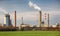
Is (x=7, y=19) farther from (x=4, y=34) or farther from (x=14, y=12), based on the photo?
(x=4, y=34)

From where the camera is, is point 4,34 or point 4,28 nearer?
point 4,28

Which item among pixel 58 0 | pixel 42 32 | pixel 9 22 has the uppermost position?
pixel 58 0

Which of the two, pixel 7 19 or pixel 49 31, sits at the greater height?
pixel 7 19

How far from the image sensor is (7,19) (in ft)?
25.1

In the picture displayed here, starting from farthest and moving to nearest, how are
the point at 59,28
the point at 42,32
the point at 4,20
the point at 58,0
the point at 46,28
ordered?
the point at 42,32
the point at 46,28
the point at 59,28
the point at 4,20
the point at 58,0

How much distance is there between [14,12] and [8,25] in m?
0.61

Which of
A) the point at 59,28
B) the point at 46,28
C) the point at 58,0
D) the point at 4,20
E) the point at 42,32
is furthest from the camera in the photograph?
the point at 42,32

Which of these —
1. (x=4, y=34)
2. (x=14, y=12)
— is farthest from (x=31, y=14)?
(x=4, y=34)

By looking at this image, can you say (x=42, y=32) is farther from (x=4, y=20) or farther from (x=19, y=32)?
(x=4, y=20)

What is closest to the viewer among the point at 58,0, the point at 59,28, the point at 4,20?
the point at 58,0

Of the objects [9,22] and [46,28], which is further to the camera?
[46,28]

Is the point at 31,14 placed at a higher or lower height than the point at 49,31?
higher

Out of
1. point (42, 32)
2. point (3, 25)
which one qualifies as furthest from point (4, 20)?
point (42, 32)

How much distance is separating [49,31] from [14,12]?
242 cm
